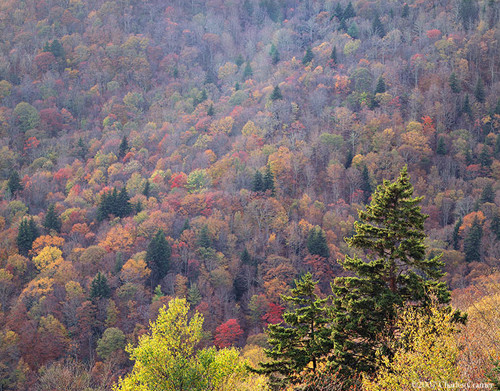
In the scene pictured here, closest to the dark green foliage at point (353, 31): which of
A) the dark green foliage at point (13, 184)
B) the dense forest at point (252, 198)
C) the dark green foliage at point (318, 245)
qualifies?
the dense forest at point (252, 198)

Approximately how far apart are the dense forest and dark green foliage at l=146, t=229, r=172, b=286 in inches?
13.4

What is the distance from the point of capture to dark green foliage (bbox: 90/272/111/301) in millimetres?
66438

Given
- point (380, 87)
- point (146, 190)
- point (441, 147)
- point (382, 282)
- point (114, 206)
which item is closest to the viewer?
point (382, 282)

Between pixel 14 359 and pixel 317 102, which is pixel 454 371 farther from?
pixel 317 102

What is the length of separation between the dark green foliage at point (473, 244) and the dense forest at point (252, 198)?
0.30m

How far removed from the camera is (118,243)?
259ft

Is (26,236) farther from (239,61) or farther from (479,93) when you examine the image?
(239,61)

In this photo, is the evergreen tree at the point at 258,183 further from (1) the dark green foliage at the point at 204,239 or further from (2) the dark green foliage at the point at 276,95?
(2) the dark green foliage at the point at 276,95

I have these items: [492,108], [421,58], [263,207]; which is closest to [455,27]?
[421,58]

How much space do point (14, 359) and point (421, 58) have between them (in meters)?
116

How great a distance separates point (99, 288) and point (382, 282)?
56.2 metres

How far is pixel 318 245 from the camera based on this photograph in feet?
255

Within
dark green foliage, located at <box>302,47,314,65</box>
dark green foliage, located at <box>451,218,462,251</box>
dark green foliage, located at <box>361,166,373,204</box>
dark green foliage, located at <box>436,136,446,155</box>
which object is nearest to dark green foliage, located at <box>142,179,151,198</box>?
dark green foliage, located at <box>361,166,373,204</box>

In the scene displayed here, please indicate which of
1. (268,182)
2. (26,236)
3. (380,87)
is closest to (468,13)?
(380,87)
